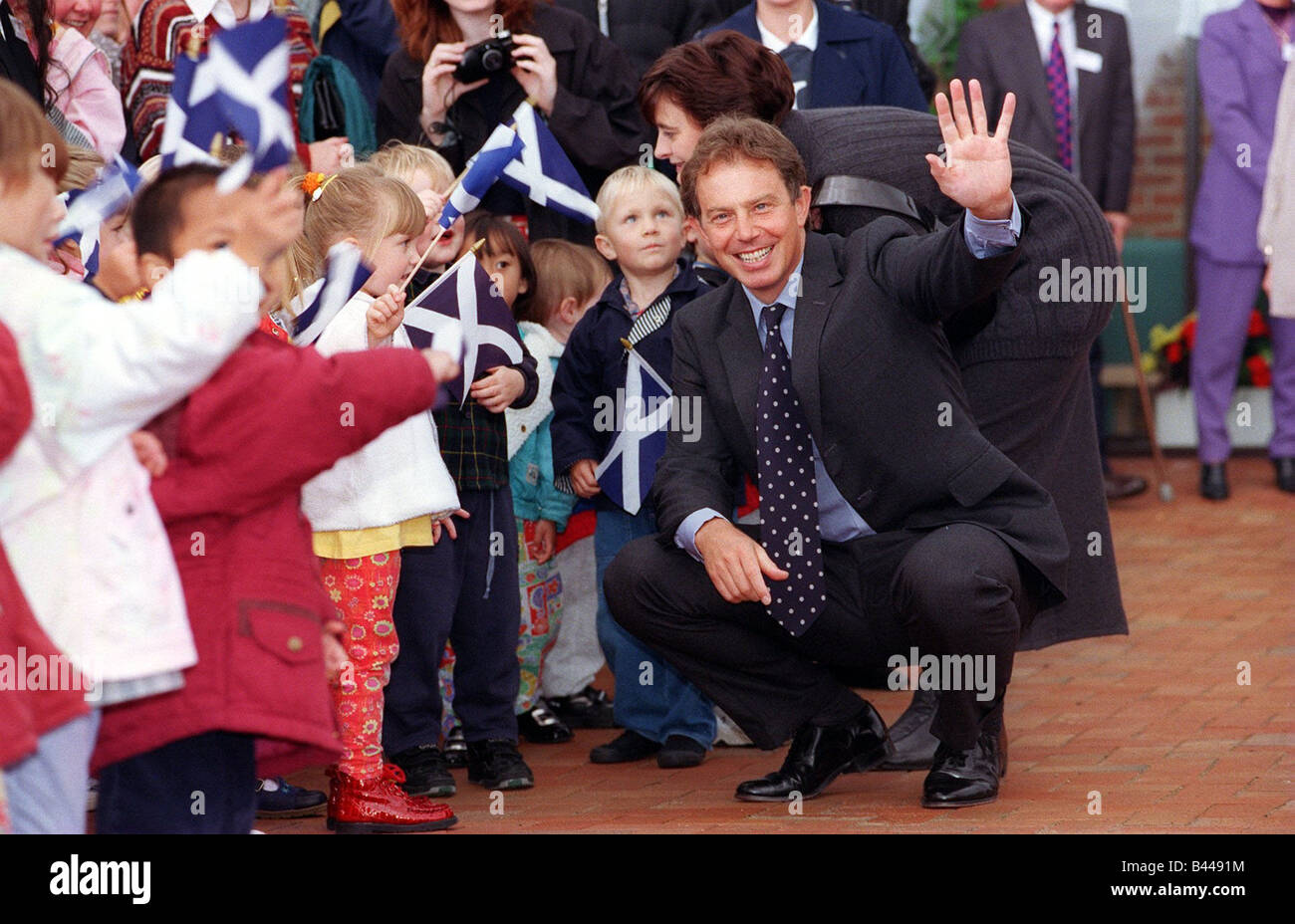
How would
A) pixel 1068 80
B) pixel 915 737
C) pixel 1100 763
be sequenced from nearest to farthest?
pixel 1100 763 → pixel 915 737 → pixel 1068 80

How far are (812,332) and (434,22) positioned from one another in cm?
206

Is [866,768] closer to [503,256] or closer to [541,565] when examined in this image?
[541,565]

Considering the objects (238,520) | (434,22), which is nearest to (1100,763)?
(238,520)

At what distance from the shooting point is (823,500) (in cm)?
445

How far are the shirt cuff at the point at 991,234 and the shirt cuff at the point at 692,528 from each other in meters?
0.87

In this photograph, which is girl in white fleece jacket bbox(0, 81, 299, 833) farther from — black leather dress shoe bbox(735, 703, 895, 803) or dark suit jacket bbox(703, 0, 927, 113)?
dark suit jacket bbox(703, 0, 927, 113)

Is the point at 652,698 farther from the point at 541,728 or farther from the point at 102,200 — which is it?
the point at 102,200

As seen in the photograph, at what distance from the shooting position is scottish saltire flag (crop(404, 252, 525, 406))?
4.49m

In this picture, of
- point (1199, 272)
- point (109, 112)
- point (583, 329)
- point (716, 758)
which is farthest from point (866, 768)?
point (1199, 272)

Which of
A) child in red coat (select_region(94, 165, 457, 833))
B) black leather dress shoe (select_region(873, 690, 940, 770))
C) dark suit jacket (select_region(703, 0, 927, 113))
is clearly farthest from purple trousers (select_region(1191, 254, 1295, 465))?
child in red coat (select_region(94, 165, 457, 833))

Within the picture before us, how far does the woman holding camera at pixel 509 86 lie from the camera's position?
5.57m

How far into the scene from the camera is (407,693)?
15.0 ft

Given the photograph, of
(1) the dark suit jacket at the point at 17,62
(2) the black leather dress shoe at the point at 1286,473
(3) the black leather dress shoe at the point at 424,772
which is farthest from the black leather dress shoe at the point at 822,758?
(2) the black leather dress shoe at the point at 1286,473

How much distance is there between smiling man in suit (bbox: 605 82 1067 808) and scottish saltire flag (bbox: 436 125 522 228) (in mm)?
529
